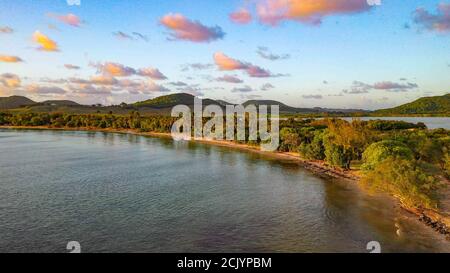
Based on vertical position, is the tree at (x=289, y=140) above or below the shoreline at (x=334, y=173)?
above

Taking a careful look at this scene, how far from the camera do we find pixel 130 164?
285 ft

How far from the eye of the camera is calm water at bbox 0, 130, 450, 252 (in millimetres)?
36875

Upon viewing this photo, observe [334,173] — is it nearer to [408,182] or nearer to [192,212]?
[408,182]

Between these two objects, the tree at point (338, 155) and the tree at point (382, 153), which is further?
the tree at point (338, 155)

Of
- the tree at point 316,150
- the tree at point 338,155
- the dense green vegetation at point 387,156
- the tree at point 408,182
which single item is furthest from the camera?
the tree at point 316,150

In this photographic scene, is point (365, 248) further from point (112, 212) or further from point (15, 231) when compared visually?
point (15, 231)

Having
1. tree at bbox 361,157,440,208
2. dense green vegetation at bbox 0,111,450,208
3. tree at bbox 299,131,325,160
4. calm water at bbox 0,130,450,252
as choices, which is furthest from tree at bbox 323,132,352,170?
tree at bbox 361,157,440,208

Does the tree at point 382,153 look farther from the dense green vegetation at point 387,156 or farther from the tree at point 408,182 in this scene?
the tree at point 408,182

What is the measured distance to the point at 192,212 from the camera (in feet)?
155

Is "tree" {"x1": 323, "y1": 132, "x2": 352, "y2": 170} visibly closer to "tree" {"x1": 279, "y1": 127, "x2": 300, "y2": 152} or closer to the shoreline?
the shoreline

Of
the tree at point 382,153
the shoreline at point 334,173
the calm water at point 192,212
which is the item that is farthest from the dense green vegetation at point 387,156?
the calm water at point 192,212

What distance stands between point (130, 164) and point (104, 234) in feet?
160

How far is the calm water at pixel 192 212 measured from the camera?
121 feet

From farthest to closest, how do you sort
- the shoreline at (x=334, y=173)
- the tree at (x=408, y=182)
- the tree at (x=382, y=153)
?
the tree at (x=382, y=153) → the tree at (x=408, y=182) → the shoreline at (x=334, y=173)
